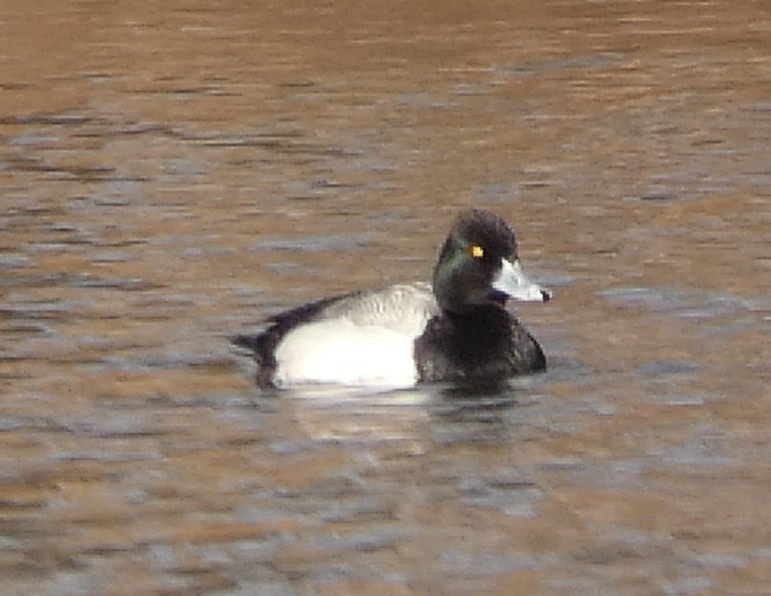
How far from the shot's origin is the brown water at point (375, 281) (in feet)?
25.7

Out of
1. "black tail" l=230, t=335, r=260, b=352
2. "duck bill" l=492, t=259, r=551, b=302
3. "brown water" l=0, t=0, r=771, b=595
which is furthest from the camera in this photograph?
"black tail" l=230, t=335, r=260, b=352

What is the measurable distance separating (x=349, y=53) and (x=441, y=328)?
769 cm

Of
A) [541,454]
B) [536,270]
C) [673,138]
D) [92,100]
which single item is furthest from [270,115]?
[541,454]

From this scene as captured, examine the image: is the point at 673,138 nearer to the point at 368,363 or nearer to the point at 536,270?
the point at 536,270

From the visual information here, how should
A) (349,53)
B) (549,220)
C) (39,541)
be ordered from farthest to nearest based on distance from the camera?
(349,53) → (549,220) → (39,541)

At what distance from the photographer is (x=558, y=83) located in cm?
1616

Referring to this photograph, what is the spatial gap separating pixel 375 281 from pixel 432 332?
5.10ft

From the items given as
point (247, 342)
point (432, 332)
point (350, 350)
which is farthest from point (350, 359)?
point (247, 342)

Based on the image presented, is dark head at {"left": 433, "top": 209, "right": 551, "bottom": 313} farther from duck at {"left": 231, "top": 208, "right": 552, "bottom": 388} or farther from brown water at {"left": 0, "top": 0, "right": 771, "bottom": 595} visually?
brown water at {"left": 0, "top": 0, "right": 771, "bottom": 595}

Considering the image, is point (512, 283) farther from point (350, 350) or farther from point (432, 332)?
point (350, 350)

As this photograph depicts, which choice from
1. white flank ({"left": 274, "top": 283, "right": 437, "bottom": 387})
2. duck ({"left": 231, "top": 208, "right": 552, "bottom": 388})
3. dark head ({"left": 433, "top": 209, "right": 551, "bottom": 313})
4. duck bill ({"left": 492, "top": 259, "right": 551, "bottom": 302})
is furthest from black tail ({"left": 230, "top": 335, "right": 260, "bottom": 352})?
duck bill ({"left": 492, "top": 259, "right": 551, "bottom": 302})

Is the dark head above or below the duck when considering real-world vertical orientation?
above

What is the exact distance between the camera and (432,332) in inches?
386

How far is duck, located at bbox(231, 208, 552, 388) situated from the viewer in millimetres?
9711
